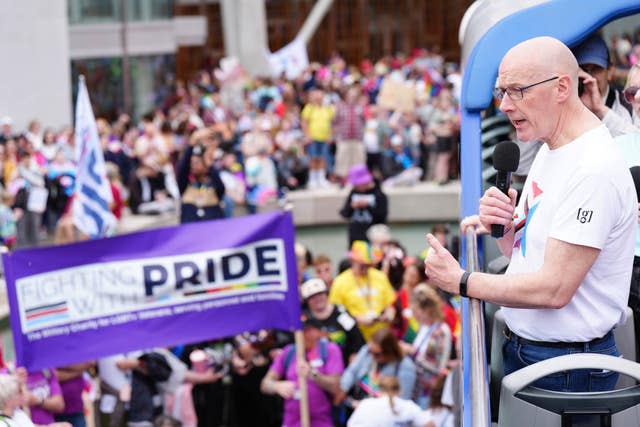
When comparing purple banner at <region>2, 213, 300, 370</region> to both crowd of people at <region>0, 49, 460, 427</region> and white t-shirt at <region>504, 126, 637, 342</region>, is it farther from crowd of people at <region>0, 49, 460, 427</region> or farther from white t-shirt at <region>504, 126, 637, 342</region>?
white t-shirt at <region>504, 126, 637, 342</region>

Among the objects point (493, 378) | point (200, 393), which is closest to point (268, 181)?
point (200, 393)

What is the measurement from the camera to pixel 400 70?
110 feet

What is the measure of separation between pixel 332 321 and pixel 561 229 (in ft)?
19.1

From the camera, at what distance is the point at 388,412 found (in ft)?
25.0

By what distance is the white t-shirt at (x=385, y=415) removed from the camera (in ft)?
24.9

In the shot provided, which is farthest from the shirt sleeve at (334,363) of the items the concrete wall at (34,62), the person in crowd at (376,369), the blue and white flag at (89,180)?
the concrete wall at (34,62)

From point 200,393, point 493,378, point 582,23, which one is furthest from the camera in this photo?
point 200,393

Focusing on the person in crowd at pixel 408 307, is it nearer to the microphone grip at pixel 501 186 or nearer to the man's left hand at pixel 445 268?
the microphone grip at pixel 501 186

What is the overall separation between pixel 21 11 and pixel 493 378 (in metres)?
20.2

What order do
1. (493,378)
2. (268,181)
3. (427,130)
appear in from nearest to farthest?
1. (493,378)
2. (268,181)
3. (427,130)

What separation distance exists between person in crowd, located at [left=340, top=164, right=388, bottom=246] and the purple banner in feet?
21.1

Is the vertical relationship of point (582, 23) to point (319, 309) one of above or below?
above

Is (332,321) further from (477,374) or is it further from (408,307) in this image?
(477,374)

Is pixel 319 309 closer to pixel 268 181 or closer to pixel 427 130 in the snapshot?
pixel 268 181
